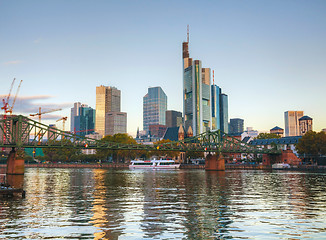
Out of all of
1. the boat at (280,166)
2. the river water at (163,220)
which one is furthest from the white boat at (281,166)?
the river water at (163,220)

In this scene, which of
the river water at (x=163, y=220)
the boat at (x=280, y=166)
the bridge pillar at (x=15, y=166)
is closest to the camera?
the river water at (x=163, y=220)

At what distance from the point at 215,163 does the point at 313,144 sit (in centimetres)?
4400

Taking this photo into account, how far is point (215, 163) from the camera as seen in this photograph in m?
152

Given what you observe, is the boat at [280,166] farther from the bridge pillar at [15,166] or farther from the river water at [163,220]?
the river water at [163,220]

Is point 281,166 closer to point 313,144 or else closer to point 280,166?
point 280,166

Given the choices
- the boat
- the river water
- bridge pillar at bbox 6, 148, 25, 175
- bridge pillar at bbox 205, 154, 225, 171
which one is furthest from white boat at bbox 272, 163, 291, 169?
the river water

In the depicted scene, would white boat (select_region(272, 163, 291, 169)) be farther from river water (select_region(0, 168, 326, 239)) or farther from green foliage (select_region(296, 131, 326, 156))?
river water (select_region(0, 168, 326, 239))

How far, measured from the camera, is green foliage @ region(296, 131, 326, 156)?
503ft

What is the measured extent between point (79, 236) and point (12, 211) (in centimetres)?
1257

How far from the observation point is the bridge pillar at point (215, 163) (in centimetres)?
14962

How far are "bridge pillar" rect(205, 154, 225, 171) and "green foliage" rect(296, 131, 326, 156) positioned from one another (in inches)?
1542

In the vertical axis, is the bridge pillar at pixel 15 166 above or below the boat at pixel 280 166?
above

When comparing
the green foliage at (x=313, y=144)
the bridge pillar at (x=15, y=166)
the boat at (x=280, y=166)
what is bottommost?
the boat at (x=280, y=166)

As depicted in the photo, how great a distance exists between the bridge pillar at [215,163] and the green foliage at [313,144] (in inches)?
1542
